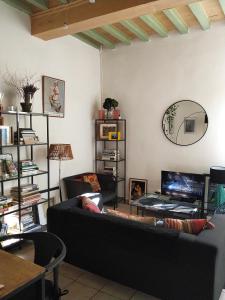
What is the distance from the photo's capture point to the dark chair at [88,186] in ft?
13.3

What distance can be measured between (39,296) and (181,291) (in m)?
1.15

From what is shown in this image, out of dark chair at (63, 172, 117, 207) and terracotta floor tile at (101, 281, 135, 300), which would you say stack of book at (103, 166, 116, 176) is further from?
terracotta floor tile at (101, 281, 135, 300)

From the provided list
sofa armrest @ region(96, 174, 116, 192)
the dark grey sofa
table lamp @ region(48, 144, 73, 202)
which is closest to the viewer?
the dark grey sofa

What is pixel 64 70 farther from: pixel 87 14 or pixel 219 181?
pixel 219 181

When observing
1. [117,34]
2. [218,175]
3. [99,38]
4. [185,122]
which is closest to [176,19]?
[117,34]

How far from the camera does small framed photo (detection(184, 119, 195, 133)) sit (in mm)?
4352

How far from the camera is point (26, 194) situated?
130 inches

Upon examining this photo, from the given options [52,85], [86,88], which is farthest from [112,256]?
[86,88]

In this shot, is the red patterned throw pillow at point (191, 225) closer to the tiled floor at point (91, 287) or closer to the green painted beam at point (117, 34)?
the tiled floor at point (91, 287)

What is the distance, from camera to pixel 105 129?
16.3 ft

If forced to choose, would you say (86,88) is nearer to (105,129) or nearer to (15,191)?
(105,129)

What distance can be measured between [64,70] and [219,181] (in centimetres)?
308

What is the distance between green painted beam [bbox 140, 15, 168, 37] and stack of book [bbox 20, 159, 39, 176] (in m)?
2.68

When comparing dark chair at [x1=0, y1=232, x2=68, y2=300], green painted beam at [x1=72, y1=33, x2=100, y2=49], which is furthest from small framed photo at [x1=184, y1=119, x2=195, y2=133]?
dark chair at [x1=0, y1=232, x2=68, y2=300]
